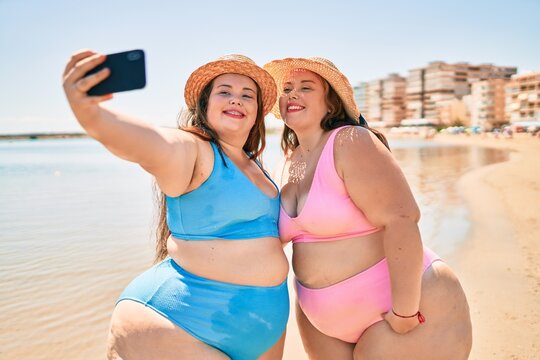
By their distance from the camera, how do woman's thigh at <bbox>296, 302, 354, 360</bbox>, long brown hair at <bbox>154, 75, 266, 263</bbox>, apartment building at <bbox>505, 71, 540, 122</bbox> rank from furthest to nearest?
apartment building at <bbox>505, 71, 540, 122</bbox> < woman's thigh at <bbox>296, 302, 354, 360</bbox> < long brown hair at <bbox>154, 75, 266, 263</bbox>

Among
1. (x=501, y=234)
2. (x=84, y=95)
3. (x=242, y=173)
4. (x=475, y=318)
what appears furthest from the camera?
(x=501, y=234)

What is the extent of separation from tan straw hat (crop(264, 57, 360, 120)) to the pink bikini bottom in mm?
893

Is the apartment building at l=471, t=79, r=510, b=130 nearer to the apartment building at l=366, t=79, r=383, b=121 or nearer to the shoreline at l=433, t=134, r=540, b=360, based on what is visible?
the apartment building at l=366, t=79, r=383, b=121

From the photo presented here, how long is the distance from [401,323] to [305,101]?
1.28 meters

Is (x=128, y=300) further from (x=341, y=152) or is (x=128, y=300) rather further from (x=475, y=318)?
(x=475, y=318)

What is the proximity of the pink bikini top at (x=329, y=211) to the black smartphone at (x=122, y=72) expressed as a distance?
108 cm

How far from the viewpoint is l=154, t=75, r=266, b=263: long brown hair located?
6.86 feet

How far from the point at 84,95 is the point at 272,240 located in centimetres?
112

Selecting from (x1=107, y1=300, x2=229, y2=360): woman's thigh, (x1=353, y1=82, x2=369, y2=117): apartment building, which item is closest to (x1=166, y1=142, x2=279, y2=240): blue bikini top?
(x1=107, y1=300, x2=229, y2=360): woman's thigh

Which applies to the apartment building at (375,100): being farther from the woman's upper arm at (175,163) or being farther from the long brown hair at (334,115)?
the woman's upper arm at (175,163)

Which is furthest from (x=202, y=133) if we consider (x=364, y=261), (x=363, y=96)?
(x=363, y=96)

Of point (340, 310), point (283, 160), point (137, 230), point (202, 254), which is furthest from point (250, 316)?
point (137, 230)

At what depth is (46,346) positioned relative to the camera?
3727 mm

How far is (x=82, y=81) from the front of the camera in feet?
4.11
